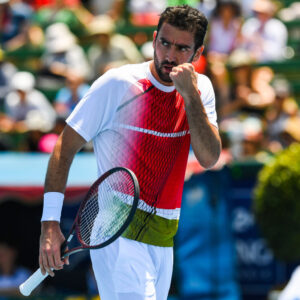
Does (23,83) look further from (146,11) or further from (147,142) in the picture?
(147,142)

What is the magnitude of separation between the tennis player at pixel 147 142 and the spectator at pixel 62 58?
21.0ft

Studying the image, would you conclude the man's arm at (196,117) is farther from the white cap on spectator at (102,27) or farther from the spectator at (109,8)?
the spectator at (109,8)

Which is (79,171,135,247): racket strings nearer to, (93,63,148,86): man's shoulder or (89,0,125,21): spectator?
(93,63,148,86): man's shoulder

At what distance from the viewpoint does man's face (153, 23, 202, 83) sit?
12.0 ft

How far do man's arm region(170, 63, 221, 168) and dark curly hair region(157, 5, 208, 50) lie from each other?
218mm

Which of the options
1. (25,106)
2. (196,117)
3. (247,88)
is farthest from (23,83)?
(196,117)

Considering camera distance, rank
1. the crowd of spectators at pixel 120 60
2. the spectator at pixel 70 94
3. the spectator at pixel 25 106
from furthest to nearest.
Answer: the spectator at pixel 25 106 → the spectator at pixel 70 94 → the crowd of spectators at pixel 120 60

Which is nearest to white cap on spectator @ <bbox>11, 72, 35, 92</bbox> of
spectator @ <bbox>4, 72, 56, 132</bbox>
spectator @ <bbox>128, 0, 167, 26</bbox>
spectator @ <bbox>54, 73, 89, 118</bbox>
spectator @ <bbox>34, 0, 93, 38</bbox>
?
spectator @ <bbox>4, 72, 56, 132</bbox>

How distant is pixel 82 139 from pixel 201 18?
0.80m

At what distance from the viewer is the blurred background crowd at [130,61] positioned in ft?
27.9

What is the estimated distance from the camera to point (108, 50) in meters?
10.2

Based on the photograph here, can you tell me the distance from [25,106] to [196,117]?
6.38 m

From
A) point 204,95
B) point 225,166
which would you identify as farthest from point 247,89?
point 204,95

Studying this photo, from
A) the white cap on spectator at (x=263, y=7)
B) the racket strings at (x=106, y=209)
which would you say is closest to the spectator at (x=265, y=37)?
the white cap on spectator at (x=263, y=7)
